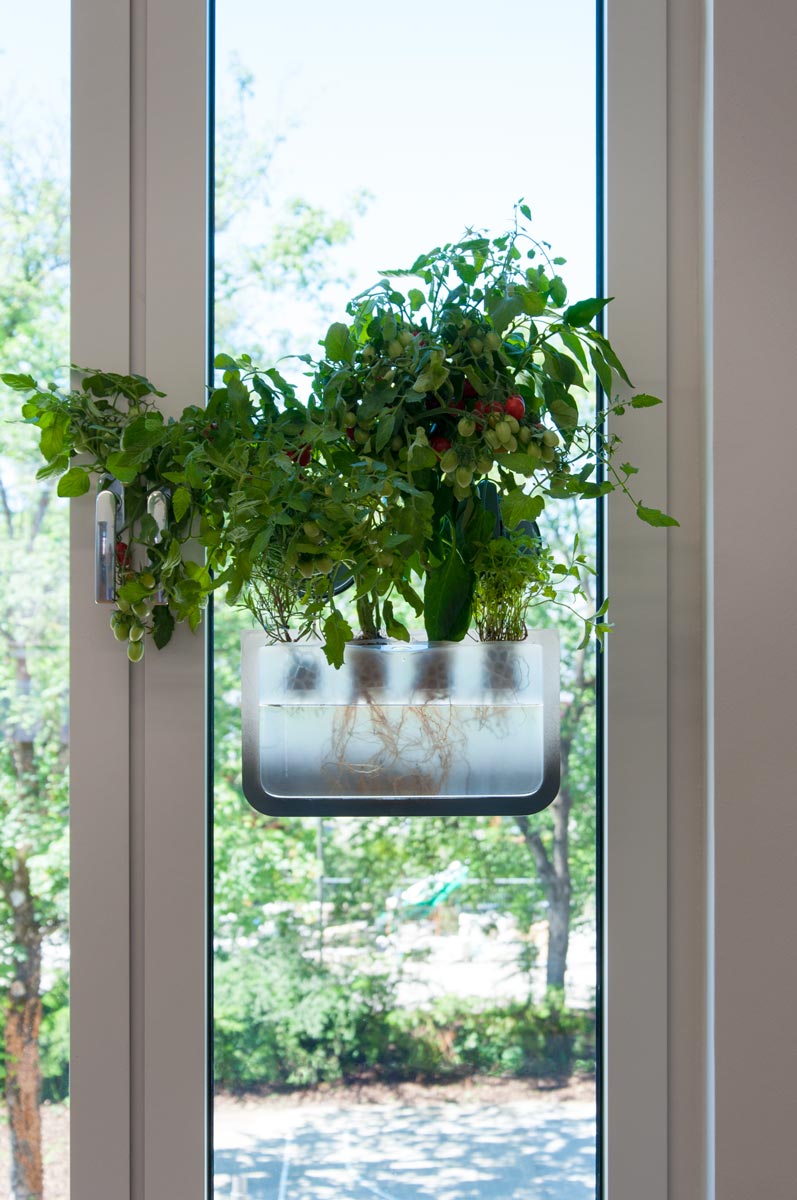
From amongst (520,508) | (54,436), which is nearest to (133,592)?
(54,436)

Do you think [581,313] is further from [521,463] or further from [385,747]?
[385,747]

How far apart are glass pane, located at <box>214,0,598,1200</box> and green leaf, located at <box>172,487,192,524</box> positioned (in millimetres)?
180

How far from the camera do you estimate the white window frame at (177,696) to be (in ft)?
3.70

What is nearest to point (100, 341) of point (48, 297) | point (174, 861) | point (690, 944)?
point (48, 297)

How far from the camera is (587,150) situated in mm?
1192

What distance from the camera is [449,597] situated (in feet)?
3.34

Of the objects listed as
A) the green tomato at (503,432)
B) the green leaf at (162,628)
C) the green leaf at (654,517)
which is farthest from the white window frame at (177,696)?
the green tomato at (503,432)

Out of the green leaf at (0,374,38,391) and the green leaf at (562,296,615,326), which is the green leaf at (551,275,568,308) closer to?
the green leaf at (562,296,615,326)

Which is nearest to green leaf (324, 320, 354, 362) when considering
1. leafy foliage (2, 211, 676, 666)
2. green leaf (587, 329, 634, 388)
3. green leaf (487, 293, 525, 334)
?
leafy foliage (2, 211, 676, 666)

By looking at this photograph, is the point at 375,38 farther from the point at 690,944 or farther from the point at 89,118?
the point at 690,944

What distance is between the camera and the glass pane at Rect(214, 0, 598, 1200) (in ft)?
3.83

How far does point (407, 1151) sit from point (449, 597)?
25.5 inches

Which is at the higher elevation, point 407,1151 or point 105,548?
point 105,548

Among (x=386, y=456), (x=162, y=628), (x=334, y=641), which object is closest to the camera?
(x=334, y=641)
